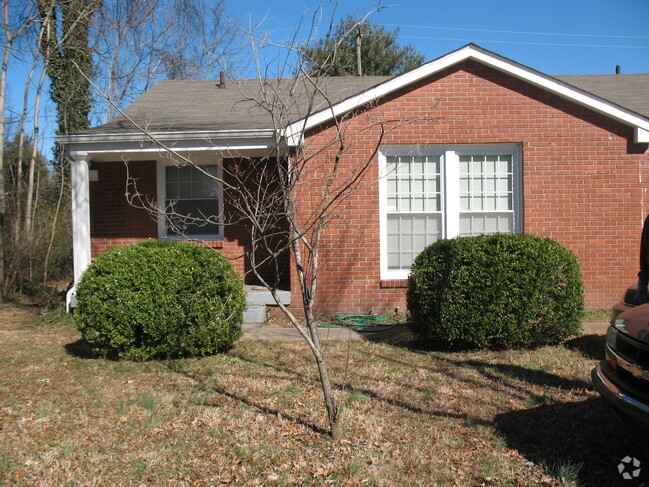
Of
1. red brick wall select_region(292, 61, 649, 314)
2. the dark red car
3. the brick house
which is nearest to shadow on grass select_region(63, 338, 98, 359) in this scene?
the brick house

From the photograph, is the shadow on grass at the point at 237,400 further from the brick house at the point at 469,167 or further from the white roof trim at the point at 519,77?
the white roof trim at the point at 519,77

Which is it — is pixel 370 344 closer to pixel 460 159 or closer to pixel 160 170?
pixel 460 159

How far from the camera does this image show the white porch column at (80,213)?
9.12 metres

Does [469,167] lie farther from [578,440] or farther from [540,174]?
[578,440]

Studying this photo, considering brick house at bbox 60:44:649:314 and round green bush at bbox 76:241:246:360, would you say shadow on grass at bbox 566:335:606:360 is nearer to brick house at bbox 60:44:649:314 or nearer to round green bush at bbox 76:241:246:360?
brick house at bbox 60:44:649:314

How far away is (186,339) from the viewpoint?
6.36 m

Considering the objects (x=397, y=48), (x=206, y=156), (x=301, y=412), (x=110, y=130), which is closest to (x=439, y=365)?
(x=301, y=412)

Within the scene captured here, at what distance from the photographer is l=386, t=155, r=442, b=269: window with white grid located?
9.27 meters

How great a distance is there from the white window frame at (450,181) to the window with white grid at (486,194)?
0.25ft

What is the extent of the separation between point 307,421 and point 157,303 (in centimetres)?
246

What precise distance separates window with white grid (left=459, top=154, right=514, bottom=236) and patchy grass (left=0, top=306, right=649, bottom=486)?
117 inches

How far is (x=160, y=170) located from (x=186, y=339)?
5010 mm

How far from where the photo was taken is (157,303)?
6.28m

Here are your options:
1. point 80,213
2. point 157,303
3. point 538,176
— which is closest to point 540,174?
point 538,176
